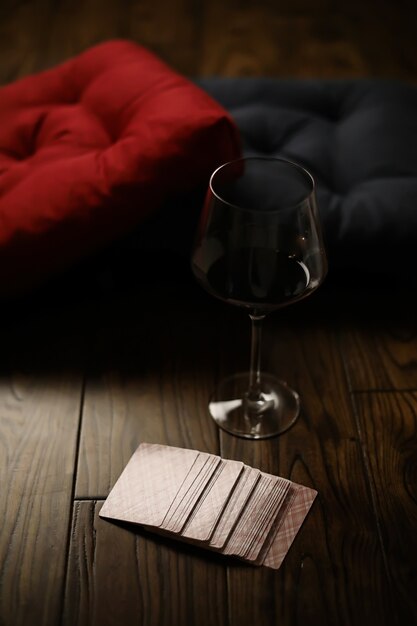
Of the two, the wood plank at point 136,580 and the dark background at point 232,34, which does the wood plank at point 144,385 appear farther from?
the dark background at point 232,34

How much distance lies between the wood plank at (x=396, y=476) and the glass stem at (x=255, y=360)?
0.15 m

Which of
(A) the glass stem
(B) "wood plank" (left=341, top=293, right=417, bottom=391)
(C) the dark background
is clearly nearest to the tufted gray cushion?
(B) "wood plank" (left=341, top=293, right=417, bottom=391)

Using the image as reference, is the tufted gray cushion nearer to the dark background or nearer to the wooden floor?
the wooden floor

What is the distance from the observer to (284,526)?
3.62ft

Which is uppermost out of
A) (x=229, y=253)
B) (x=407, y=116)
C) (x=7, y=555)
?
(x=229, y=253)

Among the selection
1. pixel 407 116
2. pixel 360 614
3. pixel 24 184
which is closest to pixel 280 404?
pixel 360 614

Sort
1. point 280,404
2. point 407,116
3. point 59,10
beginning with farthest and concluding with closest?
point 59,10
point 407,116
point 280,404

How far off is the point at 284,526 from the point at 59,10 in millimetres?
1664

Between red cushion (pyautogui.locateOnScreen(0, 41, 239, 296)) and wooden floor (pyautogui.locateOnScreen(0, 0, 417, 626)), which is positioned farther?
red cushion (pyautogui.locateOnScreen(0, 41, 239, 296))

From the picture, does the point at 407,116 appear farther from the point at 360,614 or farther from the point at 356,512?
the point at 360,614

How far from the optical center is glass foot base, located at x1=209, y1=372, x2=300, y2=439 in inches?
48.6

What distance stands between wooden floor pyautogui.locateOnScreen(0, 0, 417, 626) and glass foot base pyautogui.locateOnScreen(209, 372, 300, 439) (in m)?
0.02

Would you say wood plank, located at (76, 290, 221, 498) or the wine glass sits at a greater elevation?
the wine glass

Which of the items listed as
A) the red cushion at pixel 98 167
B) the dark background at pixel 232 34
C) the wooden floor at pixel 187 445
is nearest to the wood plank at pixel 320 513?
the wooden floor at pixel 187 445
